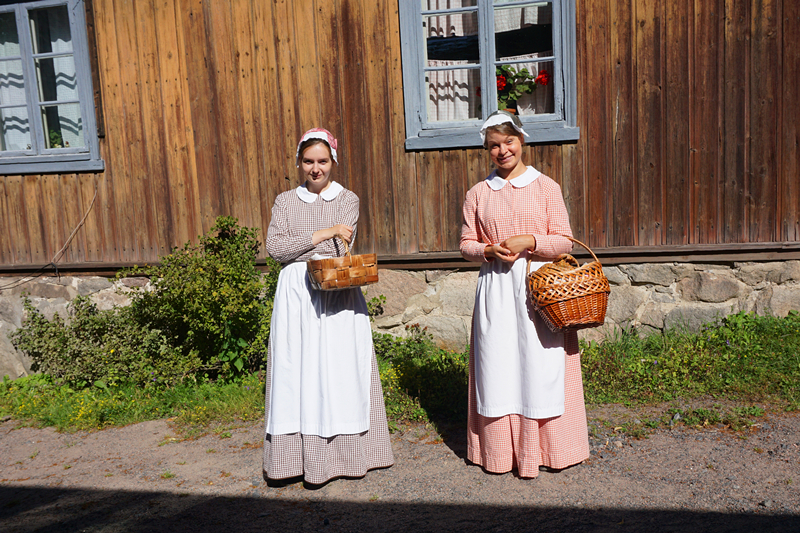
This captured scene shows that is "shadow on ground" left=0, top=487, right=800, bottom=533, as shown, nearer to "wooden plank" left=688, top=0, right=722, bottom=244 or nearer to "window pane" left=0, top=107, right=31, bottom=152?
"wooden plank" left=688, top=0, right=722, bottom=244

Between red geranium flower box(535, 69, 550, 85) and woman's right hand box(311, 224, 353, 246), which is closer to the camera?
woman's right hand box(311, 224, 353, 246)

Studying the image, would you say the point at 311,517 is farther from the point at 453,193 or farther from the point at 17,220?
the point at 17,220

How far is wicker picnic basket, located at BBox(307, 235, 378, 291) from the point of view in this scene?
113 inches

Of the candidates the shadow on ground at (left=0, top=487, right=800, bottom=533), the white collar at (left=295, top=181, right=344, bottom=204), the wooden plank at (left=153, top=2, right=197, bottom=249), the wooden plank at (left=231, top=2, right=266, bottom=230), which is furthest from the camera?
the wooden plank at (left=153, top=2, right=197, bottom=249)

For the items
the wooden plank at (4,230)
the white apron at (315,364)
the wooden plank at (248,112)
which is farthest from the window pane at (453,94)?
the wooden plank at (4,230)

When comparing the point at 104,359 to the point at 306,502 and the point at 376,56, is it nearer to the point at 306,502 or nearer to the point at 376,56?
the point at 306,502

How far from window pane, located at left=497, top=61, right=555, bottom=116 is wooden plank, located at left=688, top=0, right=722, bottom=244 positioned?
3.64ft

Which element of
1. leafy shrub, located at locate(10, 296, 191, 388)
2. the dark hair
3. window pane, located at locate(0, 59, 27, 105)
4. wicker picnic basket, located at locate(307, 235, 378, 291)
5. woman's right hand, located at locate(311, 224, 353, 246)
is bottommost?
leafy shrub, located at locate(10, 296, 191, 388)

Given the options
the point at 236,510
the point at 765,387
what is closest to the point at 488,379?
the point at 236,510

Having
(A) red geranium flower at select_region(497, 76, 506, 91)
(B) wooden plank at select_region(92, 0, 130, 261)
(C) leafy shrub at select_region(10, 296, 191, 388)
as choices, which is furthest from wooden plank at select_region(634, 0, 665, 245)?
(B) wooden plank at select_region(92, 0, 130, 261)

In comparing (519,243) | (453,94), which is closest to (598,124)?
(453,94)

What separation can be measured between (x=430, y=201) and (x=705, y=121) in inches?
90.1

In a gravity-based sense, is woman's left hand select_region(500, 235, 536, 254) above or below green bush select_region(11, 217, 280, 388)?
above

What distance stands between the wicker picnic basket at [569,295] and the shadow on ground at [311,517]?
883mm
